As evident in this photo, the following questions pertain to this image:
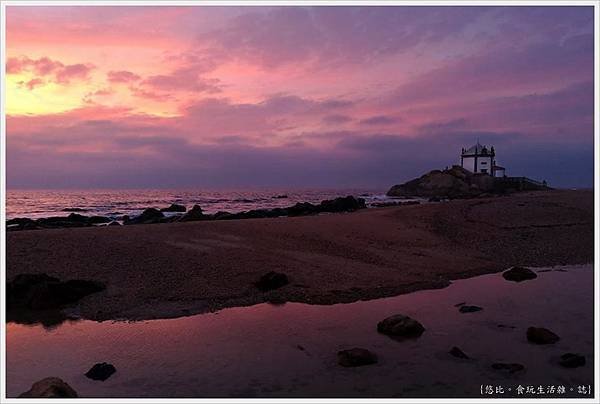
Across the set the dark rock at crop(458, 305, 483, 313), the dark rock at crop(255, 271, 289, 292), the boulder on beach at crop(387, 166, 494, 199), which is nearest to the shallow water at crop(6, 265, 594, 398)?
the dark rock at crop(458, 305, 483, 313)

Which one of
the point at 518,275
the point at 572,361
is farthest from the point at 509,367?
the point at 518,275

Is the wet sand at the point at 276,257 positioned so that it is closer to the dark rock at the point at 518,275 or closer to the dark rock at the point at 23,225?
the dark rock at the point at 518,275

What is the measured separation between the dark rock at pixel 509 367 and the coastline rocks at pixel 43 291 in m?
9.98

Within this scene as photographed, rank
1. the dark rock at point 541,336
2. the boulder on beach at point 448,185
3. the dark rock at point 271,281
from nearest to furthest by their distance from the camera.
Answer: the dark rock at point 541,336 → the dark rock at point 271,281 → the boulder on beach at point 448,185

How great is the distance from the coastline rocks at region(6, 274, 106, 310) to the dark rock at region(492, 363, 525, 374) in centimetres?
998

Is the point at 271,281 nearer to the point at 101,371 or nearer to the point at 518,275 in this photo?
the point at 101,371

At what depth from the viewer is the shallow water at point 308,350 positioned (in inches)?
285

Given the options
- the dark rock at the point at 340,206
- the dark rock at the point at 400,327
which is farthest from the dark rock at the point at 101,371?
the dark rock at the point at 340,206

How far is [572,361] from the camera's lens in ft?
25.5

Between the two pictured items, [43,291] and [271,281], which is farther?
[271,281]

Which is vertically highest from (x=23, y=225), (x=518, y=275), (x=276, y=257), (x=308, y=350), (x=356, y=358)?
(x=23, y=225)

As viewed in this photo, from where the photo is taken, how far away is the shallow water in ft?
23.7

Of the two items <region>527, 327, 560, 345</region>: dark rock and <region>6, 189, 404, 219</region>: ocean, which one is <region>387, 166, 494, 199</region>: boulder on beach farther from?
<region>527, 327, 560, 345</region>: dark rock

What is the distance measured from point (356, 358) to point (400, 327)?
190 cm
